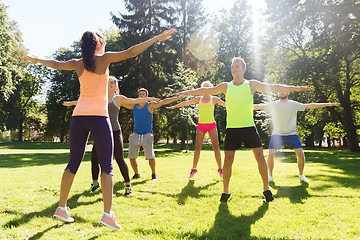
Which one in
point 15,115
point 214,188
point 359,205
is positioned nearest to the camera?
point 359,205

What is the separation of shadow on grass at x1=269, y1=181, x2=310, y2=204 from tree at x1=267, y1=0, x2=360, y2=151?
16.9 metres

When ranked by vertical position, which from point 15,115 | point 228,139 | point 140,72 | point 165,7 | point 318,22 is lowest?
point 228,139

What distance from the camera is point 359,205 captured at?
4441mm

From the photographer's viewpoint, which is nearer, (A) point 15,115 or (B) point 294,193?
(B) point 294,193

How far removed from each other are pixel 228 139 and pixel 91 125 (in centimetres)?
242

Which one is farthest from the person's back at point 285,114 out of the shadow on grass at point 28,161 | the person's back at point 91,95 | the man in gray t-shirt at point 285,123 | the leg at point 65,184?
the shadow on grass at point 28,161

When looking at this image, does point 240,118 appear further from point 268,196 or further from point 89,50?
point 89,50

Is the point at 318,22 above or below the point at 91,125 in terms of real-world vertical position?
above

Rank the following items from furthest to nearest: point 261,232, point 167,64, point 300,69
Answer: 1. point 167,64
2. point 300,69
3. point 261,232

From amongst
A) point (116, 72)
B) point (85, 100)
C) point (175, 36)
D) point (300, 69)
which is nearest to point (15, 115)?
point (116, 72)

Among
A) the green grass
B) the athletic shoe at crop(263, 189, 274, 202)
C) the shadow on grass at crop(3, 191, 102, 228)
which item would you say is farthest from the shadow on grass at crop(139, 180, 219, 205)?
the shadow on grass at crop(3, 191, 102, 228)

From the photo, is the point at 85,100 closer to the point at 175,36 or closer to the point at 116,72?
the point at 116,72

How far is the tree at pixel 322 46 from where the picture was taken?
18697mm

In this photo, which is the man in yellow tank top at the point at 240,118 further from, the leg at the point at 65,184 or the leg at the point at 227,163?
the leg at the point at 65,184
